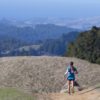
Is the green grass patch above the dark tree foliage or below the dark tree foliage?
below

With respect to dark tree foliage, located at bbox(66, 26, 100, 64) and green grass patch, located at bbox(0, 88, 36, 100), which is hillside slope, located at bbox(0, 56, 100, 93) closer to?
green grass patch, located at bbox(0, 88, 36, 100)

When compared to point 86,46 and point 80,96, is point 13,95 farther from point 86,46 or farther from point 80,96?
point 86,46

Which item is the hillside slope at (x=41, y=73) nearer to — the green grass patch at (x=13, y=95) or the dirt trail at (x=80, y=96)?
the dirt trail at (x=80, y=96)

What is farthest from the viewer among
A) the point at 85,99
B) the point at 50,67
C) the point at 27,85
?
the point at 50,67

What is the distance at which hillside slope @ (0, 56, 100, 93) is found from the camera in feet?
81.9

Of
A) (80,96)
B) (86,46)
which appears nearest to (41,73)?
(80,96)

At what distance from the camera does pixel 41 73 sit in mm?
27219

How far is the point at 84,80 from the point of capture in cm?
2642

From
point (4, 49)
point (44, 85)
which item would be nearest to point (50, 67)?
point (44, 85)

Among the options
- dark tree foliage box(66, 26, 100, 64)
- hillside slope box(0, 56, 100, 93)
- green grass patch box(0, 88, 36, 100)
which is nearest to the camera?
green grass patch box(0, 88, 36, 100)

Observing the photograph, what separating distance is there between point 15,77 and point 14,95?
6773 mm

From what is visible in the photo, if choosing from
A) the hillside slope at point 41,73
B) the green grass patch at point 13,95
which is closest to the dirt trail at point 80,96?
the green grass patch at point 13,95

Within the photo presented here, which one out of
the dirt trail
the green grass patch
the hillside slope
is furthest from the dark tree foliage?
the green grass patch

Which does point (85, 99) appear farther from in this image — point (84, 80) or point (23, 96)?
point (84, 80)
